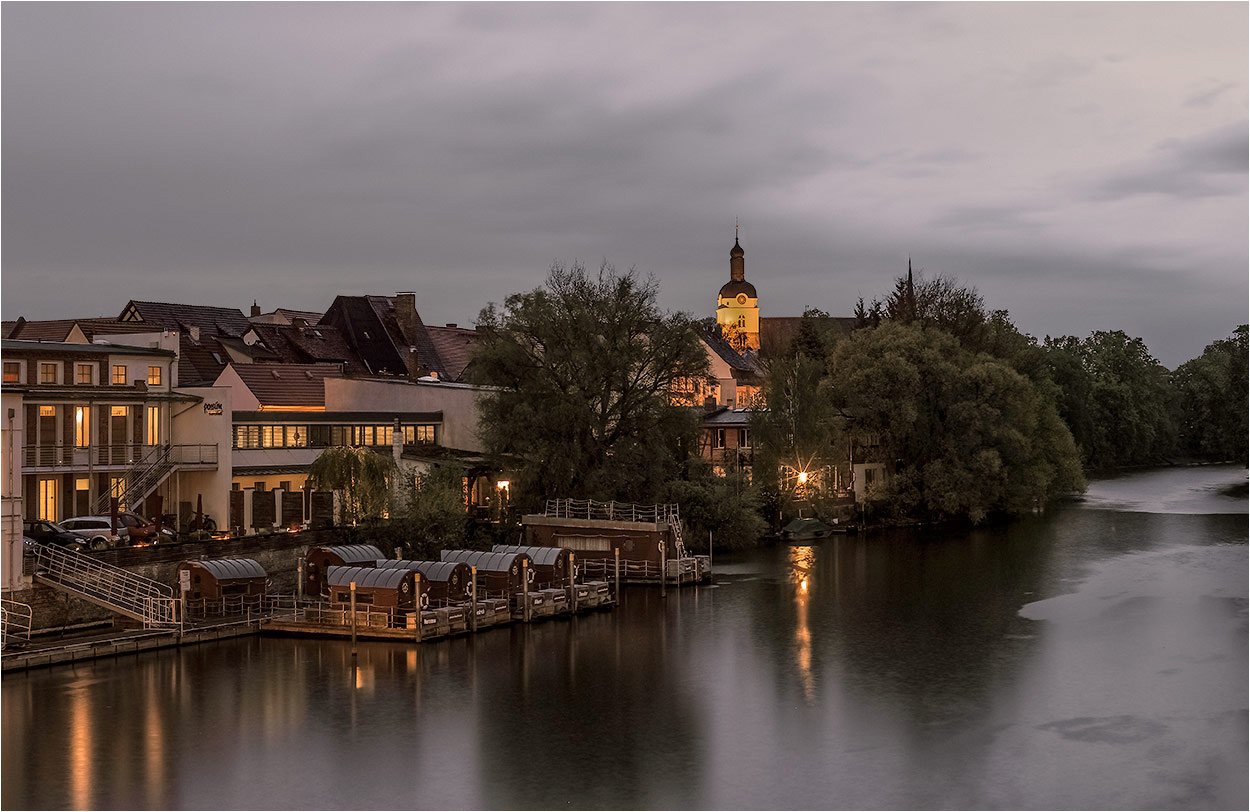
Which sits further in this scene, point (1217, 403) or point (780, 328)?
point (780, 328)

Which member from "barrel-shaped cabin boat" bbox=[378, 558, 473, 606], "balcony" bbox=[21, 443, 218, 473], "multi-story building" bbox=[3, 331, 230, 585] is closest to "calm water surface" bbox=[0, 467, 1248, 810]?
"barrel-shaped cabin boat" bbox=[378, 558, 473, 606]

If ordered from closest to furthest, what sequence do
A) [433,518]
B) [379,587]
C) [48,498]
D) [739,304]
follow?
1. [379,587]
2. [48,498]
3. [433,518]
4. [739,304]

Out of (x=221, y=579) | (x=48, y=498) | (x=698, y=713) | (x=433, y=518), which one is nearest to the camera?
(x=698, y=713)

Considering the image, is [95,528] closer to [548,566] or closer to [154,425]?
[154,425]

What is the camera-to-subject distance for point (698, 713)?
123 feet

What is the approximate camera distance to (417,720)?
36.0m

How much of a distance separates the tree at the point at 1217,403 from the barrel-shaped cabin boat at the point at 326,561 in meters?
117

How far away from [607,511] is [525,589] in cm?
1309

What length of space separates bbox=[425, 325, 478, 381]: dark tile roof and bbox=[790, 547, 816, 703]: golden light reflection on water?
3737cm

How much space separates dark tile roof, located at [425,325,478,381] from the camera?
104m

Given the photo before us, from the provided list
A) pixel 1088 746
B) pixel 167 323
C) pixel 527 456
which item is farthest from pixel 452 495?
pixel 167 323

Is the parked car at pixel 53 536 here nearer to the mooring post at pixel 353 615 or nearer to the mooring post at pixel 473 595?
the mooring post at pixel 353 615

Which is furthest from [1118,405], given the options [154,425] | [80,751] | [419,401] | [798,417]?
[80,751]

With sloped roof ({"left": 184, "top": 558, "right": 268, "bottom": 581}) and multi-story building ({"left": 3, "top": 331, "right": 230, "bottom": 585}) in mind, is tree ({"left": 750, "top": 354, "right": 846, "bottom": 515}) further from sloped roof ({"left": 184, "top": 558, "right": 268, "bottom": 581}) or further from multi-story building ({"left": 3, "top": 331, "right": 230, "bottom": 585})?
sloped roof ({"left": 184, "top": 558, "right": 268, "bottom": 581})
